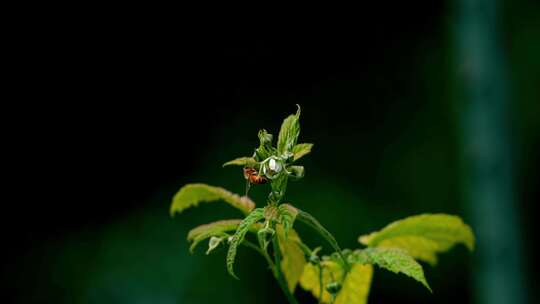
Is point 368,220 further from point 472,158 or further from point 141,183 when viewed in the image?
point 141,183

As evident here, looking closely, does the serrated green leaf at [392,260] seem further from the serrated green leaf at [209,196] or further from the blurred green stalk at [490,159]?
the blurred green stalk at [490,159]

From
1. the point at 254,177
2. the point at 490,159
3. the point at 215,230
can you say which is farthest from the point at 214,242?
the point at 490,159

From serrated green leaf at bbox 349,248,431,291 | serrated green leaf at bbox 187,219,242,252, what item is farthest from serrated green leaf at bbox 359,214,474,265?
serrated green leaf at bbox 187,219,242,252

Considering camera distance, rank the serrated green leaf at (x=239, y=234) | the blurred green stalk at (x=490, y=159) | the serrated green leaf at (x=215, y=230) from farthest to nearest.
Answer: the blurred green stalk at (x=490, y=159) < the serrated green leaf at (x=215, y=230) < the serrated green leaf at (x=239, y=234)

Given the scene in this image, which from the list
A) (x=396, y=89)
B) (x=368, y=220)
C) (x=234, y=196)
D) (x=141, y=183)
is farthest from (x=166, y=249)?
(x=234, y=196)

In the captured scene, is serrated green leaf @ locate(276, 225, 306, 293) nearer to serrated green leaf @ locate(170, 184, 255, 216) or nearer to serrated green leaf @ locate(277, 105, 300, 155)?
serrated green leaf @ locate(170, 184, 255, 216)

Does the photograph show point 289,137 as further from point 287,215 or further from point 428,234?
point 428,234

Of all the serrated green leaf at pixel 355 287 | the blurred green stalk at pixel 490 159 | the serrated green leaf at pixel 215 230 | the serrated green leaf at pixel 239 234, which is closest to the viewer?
the serrated green leaf at pixel 239 234

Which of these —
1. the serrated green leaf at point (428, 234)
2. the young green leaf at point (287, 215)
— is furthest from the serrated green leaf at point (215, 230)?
the serrated green leaf at point (428, 234)

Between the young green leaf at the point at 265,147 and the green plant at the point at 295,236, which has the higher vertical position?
the young green leaf at the point at 265,147
